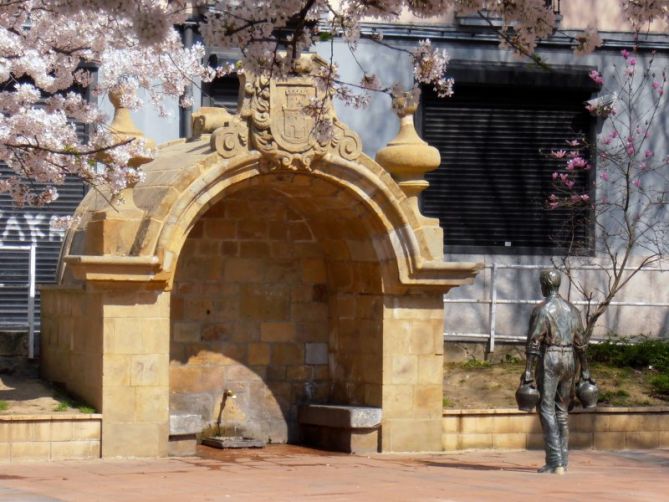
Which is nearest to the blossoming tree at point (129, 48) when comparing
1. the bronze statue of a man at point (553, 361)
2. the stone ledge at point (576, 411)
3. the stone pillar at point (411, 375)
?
the bronze statue of a man at point (553, 361)

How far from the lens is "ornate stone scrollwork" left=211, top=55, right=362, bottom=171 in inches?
625

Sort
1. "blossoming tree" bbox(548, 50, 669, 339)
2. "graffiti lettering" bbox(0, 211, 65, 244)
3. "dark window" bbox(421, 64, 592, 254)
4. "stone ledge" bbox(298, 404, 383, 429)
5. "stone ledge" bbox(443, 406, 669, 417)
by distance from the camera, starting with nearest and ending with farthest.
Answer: "stone ledge" bbox(298, 404, 383, 429)
"stone ledge" bbox(443, 406, 669, 417)
"graffiti lettering" bbox(0, 211, 65, 244)
"blossoming tree" bbox(548, 50, 669, 339)
"dark window" bbox(421, 64, 592, 254)

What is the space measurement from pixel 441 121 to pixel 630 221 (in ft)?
9.31

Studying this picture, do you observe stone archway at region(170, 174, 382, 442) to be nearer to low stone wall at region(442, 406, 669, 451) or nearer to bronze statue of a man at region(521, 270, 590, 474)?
low stone wall at region(442, 406, 669, 451)

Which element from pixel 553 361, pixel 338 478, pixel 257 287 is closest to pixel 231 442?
pixel 257 287

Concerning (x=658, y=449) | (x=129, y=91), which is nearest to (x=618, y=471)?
(x=658, y=449)

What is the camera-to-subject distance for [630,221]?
22.2m

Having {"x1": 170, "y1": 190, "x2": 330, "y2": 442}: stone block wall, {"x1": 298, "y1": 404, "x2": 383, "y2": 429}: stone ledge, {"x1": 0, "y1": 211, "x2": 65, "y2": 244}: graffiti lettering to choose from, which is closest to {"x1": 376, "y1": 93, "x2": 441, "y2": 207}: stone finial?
{"x1": 170, "y1": 190, "x2": 330, "y2": 442}: stone block wall

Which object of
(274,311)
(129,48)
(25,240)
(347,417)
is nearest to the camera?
(129,48)

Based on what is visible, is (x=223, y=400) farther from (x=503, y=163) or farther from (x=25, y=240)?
(x=503, y=163)

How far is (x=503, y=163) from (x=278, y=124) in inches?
278

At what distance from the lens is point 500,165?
73.6ft

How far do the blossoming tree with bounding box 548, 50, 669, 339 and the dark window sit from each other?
0.22 metres

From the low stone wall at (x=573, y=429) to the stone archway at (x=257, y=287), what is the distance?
27cm
